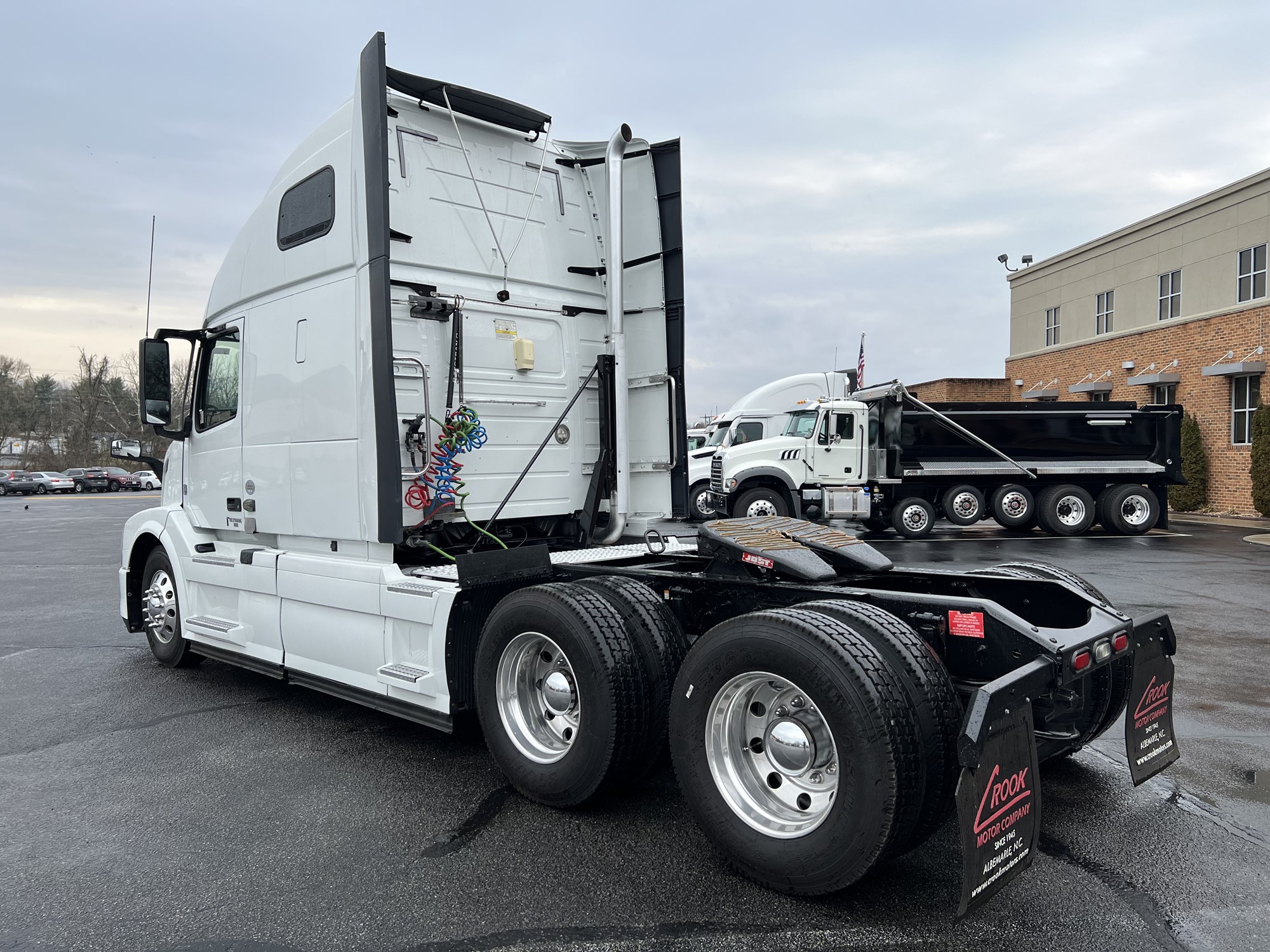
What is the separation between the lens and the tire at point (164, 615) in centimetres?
655

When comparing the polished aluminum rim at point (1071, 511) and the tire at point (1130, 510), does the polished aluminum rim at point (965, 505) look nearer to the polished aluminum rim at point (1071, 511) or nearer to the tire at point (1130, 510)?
the polished aluminum rim at point (1071, 511)

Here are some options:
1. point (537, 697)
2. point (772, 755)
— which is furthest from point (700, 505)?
point (772, 755)

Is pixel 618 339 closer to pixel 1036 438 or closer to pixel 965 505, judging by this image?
pixel 965 505

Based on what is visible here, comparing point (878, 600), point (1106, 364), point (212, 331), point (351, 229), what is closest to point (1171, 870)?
point (878, 600)

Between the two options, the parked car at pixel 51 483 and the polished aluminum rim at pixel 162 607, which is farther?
the parked car at pixel 51 483

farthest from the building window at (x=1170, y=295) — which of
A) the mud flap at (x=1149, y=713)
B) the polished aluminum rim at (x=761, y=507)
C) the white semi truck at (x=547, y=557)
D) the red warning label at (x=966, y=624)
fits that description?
the red warning label at (x=966, y=624)

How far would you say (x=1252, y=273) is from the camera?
849 inches

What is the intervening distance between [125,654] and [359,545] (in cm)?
373

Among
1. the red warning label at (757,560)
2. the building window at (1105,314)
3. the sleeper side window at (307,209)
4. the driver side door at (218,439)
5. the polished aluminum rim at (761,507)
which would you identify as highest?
the building window at (1105,314)

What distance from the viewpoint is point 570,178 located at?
581 cm

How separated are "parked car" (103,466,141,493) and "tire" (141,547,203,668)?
52.6 metres

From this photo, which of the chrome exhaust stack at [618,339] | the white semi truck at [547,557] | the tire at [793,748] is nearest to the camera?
the tire at [793,748]

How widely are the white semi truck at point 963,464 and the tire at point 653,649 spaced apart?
Result: 1314 cm

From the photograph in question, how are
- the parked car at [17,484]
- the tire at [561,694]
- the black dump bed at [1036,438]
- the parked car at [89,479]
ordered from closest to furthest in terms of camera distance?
the tire at [561,694]
the black dump bed at [1036,438]
the parked car at [17,484]
the parked car at [89,479]
